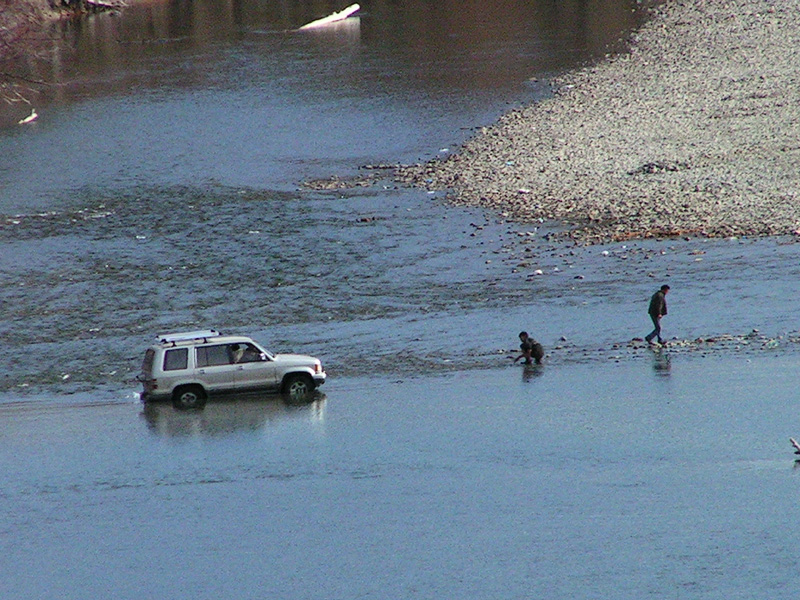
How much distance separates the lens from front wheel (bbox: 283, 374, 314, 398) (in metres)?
24.3

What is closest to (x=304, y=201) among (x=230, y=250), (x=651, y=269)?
(x=230, y=250)

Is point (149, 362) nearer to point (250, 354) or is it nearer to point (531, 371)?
point (250, 354)

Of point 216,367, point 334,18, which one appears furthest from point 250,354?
point 334,18

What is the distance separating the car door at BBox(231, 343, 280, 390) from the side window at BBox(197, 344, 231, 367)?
293mm

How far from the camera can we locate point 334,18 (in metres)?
84.8

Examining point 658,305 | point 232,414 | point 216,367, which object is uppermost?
point 658,305

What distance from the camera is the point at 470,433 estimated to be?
21.3 m

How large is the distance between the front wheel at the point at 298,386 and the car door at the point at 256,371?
214 mm

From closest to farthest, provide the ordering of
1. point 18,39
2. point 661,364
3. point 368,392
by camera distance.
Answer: point 18,39
point 368,392
point 661,364

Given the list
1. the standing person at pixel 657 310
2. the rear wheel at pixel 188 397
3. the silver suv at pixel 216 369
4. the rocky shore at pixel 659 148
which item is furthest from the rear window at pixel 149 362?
the rocky shore at pixel 659 148

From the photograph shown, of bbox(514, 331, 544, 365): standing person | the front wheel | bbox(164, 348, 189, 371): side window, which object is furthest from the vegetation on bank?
bbox(514, 331, 544, 365): standing person

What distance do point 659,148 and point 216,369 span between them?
84.3ft

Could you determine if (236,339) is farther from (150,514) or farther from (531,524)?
(531,524)

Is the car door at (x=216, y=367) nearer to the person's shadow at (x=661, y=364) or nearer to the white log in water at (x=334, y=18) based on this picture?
the person's shadow at (x=661, y=364)
